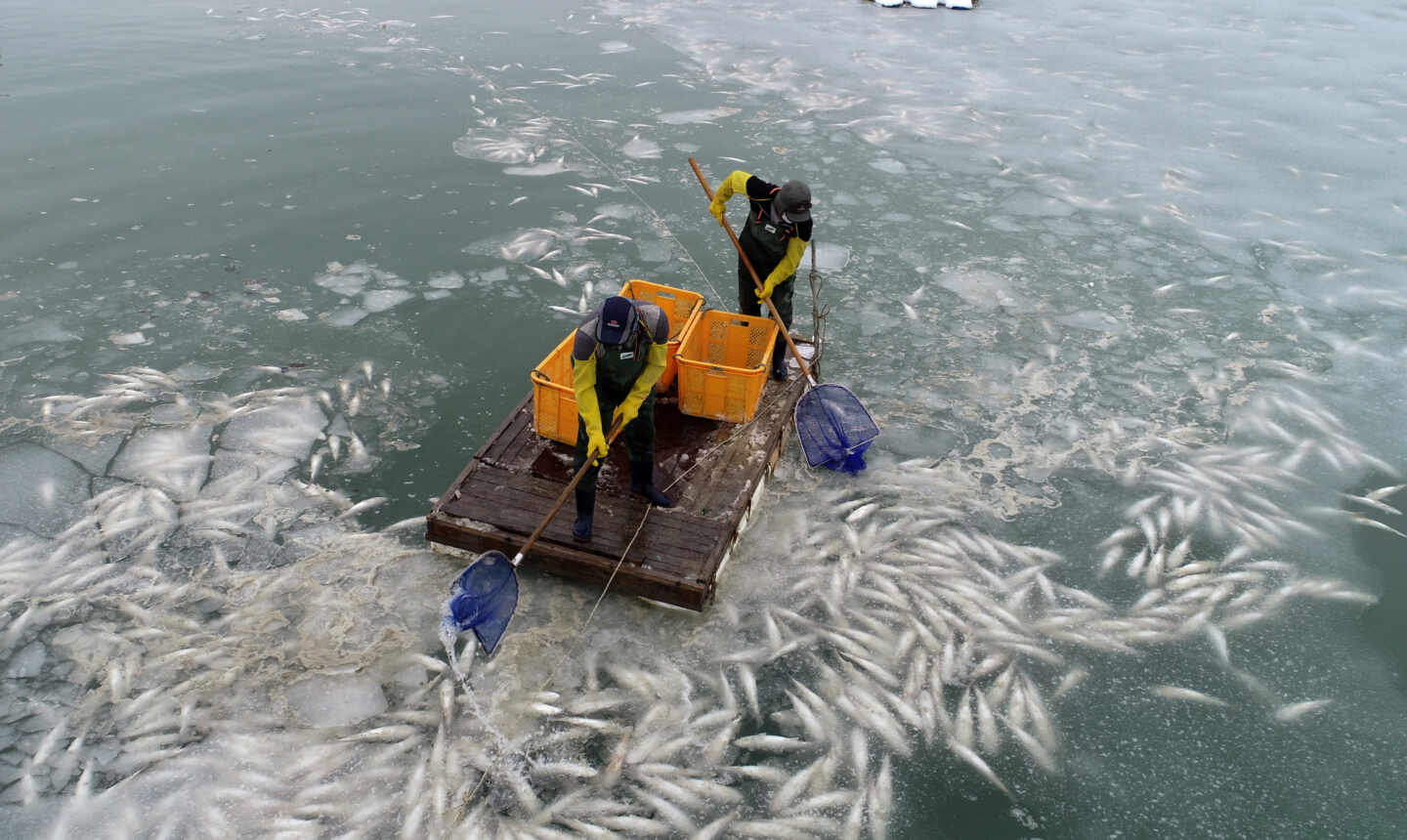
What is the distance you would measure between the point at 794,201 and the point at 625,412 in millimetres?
2287

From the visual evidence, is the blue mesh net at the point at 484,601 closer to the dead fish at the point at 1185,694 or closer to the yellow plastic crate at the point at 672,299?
the yellow plastic crate at the point at 672,299

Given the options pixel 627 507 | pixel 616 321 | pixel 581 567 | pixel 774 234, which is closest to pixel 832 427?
pixel 774 234

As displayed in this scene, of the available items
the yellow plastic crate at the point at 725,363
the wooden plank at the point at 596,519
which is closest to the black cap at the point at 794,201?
the yellow plastic crate at the point at 725,363

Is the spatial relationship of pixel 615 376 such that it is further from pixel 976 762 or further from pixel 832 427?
pixel 976 762

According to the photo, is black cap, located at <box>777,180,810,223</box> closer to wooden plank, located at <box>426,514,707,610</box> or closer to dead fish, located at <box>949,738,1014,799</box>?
wooden plank, located at <box>426,514,707,610</box>

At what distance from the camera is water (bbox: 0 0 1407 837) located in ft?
16.7

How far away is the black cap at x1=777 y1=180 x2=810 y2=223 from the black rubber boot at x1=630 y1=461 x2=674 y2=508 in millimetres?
2234

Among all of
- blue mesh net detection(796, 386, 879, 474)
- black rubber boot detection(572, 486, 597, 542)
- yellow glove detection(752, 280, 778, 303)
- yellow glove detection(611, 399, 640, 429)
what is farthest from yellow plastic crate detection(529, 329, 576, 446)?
blue mesh net detection(796, 386, 879, 474)

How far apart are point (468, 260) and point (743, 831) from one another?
754 cm

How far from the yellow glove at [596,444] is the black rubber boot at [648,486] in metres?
0.68

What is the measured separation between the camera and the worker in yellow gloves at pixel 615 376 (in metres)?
Answer: 5.27

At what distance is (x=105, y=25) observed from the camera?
18.7 m

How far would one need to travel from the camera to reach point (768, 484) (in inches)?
284

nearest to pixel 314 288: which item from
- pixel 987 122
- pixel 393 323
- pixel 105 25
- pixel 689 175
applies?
pixel 393 323
